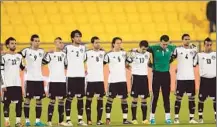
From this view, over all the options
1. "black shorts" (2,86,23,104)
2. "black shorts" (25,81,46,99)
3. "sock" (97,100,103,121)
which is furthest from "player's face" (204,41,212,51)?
"black shorts" (2,86,23,104)

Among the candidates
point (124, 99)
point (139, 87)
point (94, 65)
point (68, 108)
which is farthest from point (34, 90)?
point (139, 87)

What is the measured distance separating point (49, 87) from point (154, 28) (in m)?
11.2

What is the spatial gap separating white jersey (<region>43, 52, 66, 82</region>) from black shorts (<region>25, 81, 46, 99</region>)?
256mm

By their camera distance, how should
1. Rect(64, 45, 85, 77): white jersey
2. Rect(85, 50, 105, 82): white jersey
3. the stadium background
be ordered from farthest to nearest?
the stadium background, Rect(85, 50, 105, 82): white jersey, Rect(64, 45, 85, 77): white jersey

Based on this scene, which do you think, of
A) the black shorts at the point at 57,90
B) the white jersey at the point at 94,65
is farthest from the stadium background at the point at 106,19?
the black shorts at the point at 57,90

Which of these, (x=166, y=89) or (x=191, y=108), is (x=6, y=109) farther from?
(x=191, y=108)

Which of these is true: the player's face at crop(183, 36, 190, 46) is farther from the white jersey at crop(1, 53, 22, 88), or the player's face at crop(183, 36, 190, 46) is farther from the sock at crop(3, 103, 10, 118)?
the sock at crop(3, 103, 10, 118)

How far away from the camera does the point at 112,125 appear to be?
11.2m

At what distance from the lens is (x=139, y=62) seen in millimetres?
11414

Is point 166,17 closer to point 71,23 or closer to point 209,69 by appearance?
point 71,23

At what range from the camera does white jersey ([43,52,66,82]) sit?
11117mm

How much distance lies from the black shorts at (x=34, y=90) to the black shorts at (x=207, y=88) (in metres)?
3.18

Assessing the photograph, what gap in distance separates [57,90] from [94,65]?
86cm

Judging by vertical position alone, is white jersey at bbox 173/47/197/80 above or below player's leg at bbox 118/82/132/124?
above
